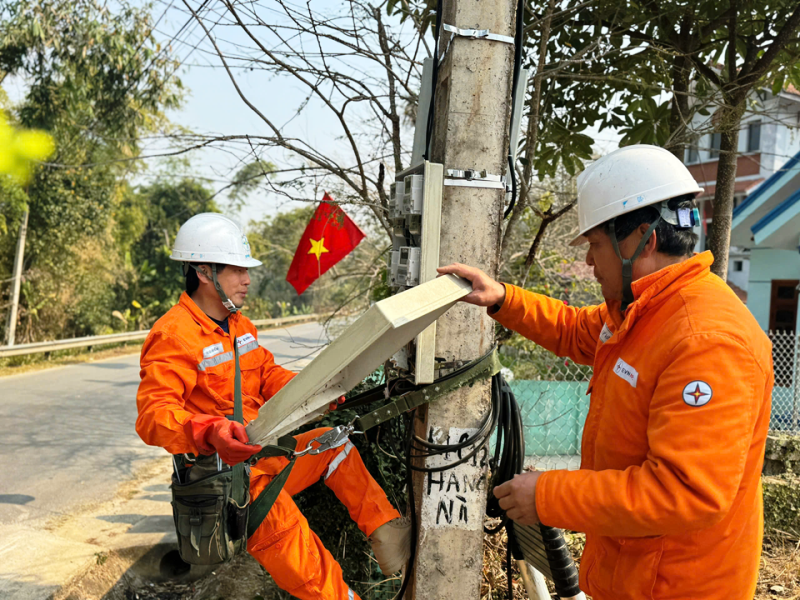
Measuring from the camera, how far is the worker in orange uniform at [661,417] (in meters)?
1.67

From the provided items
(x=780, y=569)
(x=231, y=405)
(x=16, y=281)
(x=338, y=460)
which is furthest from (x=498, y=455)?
(x=16, y=281)

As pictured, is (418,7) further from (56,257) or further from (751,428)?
(56,257)

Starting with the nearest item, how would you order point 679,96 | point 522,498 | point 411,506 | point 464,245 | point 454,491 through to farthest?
1. point 522,498
2. point 464,245
3. point 454,491
4. point 411,506
5. point 679,96

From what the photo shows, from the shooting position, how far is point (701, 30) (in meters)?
5.53

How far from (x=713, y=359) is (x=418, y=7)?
3891 millimetres

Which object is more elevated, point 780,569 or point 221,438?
point 221,438

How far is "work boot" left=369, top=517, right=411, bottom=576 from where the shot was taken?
9.96 feet

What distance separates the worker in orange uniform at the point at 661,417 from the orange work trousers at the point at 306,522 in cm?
142

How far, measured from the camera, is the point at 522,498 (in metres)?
1.94

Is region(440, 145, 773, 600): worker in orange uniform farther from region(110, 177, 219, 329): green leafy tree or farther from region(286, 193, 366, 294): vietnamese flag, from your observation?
region(110, 177, 219, 329): green leafy tree

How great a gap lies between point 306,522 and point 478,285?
1630 millimetres

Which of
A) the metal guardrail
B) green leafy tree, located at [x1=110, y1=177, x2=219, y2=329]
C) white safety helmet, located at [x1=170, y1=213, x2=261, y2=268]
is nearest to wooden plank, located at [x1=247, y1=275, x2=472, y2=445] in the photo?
white safety helmet, located at [x1=170, y1=213, x2=261, y2=268]

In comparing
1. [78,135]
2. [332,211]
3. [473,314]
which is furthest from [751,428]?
[78,135]

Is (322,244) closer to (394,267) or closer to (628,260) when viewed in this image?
(394,267)
